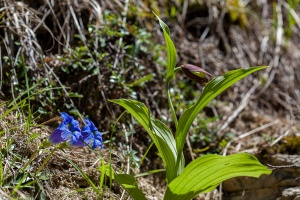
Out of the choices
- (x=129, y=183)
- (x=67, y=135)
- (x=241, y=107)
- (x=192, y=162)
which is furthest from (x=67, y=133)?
(x=241, y=107)

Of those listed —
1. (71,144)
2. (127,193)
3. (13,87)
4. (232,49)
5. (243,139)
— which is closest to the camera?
(71,144)

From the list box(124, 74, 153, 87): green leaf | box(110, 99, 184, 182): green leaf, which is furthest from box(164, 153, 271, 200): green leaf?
box(124, 74, 153, 87): green leaf

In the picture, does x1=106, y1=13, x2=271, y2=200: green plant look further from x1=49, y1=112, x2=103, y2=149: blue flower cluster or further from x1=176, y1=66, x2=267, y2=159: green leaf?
x1=49, y1=112, x2=103, y2=149: blue flower cluster

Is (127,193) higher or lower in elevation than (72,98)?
lower

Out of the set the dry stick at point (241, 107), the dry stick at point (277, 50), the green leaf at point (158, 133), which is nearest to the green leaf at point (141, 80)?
the dry stick at point (241, 107)

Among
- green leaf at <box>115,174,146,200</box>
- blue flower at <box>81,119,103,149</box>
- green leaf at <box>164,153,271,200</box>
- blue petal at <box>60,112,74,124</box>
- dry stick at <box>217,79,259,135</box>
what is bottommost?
dry stick at <box>217,79,259,135</box>

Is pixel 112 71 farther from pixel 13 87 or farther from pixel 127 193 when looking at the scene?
pixel 127 193

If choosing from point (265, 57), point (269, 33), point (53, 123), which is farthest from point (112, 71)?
point (269, 33)
